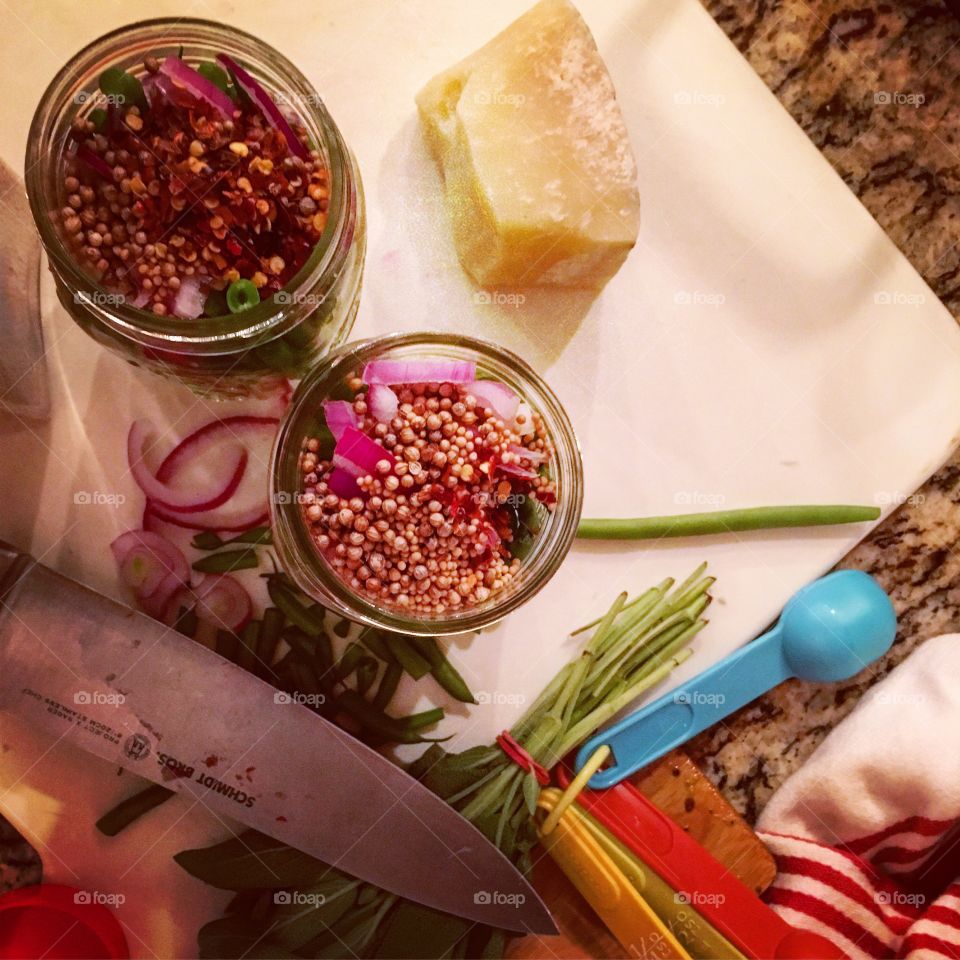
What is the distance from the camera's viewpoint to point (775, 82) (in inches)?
47.0

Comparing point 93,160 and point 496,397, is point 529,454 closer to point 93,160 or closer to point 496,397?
point 496,397

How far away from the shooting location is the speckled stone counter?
1.20 m

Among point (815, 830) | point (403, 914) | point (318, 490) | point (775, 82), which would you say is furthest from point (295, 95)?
point (815, 830)
